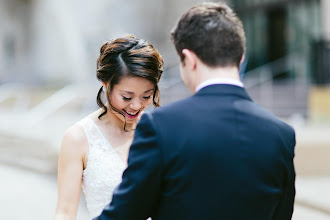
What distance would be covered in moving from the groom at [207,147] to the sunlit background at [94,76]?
4633 mm

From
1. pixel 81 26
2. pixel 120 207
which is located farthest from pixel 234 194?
pixel 81 26

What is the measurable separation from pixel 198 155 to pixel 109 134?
1.24 meters

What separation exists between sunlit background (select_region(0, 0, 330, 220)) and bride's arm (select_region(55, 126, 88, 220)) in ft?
12.4

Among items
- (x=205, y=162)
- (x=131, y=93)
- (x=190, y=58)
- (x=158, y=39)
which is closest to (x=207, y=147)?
(x=205, y=162)

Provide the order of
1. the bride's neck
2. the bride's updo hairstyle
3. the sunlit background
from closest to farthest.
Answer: the bride's updo hairstyle
the bride's neck
the sunlit background

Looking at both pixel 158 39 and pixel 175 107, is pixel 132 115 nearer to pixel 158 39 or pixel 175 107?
pixel 175 107

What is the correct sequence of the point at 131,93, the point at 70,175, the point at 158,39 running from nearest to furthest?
the point at 70,175
the point at 131,93
the point at 158,39

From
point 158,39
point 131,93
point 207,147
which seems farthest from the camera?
Answer: point 158,39

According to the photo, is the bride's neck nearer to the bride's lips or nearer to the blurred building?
the bride's lips

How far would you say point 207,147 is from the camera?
67.5 inches

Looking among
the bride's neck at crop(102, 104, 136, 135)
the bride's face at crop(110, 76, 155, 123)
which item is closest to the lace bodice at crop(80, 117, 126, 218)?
the bride's neck at crop(102, 104, 136, 135)

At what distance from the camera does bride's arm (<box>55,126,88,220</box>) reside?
2.48 meters

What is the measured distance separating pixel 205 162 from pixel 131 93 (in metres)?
1.00

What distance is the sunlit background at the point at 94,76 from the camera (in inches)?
322
